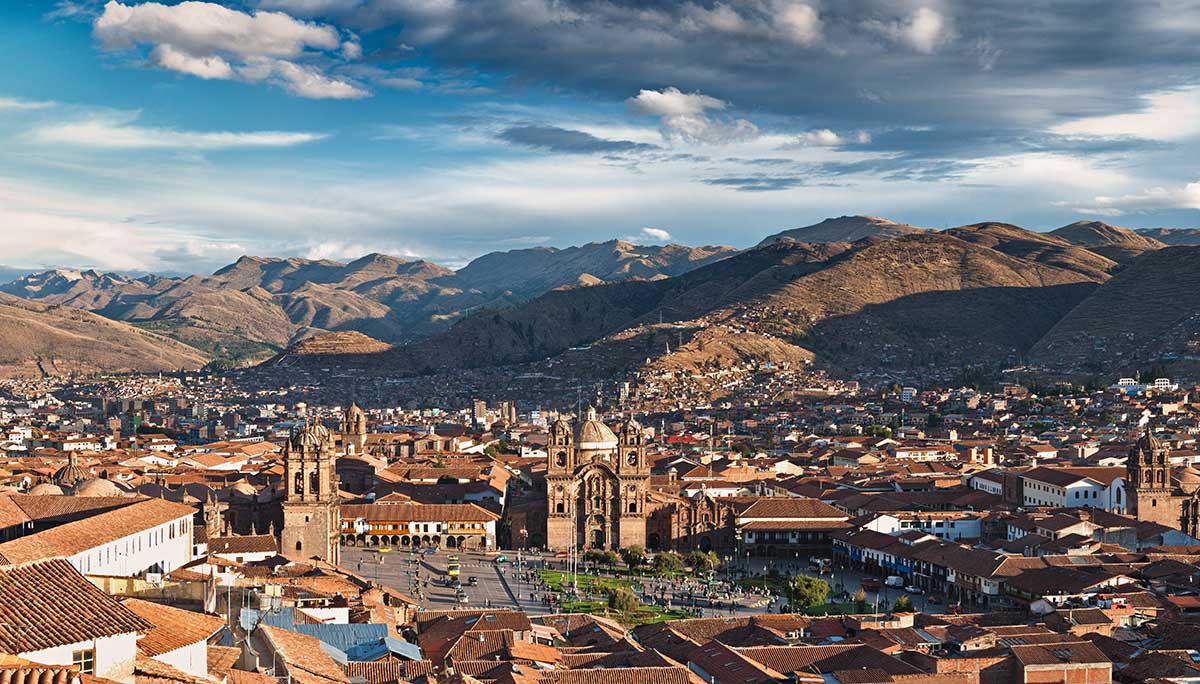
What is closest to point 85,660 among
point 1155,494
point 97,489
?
point 97,489

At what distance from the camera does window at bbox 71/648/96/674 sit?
39.4 ft

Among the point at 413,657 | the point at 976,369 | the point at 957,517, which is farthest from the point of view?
the point at 976,369

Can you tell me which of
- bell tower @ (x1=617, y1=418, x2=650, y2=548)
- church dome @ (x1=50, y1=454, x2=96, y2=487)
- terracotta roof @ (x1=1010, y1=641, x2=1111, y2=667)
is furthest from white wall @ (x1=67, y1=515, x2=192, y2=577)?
bell tower @ (x1=617, y1=418, x2=650, y2=548)

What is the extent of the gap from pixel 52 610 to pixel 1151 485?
6802 centimetres

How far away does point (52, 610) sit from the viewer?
12312 mm

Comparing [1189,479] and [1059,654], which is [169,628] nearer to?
[1059,654]

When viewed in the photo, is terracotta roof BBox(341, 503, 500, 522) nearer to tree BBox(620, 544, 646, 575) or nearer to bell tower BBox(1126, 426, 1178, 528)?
tree BBox(620, 544, 646, 575)

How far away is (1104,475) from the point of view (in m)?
79.3

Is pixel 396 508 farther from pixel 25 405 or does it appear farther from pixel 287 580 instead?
pixel 25 405

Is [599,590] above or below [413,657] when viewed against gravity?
below

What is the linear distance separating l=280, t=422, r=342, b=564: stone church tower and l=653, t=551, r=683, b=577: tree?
13587 mm

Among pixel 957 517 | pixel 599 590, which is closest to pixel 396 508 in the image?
pixel 599 590

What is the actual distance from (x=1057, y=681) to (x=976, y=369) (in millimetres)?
163601

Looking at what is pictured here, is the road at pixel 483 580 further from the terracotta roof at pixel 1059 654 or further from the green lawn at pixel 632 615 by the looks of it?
the terracotta roof at pixel 1059 654
